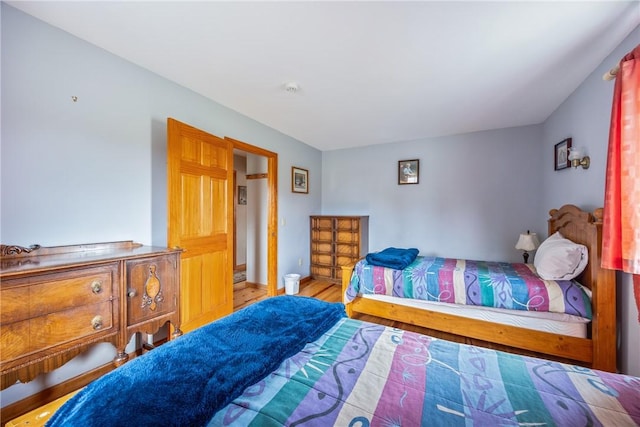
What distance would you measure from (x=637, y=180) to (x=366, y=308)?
2253 millimetres

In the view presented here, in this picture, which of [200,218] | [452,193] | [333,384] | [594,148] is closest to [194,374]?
[333,384]

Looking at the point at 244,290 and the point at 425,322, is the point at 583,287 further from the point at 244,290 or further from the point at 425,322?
the point at 244,290

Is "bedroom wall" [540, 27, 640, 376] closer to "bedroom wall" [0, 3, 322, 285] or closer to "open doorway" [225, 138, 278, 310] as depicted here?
"open doorway" [225, 138, 278, 310]

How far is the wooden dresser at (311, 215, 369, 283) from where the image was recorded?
414 centimetres

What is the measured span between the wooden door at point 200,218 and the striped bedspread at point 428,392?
1.62 meters

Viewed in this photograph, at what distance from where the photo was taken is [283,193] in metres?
3.91

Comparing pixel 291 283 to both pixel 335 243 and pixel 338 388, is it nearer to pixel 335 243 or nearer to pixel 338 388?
pixel 335 243

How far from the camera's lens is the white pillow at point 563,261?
202 centimetres

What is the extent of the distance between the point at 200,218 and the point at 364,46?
200 cm

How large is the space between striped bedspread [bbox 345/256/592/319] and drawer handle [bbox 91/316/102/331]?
6.96ft

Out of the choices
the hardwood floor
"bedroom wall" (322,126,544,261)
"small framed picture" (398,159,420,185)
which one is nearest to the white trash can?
the hardwood floor

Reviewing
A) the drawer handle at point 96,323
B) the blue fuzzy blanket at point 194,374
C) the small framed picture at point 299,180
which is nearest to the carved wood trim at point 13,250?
the drawer handle at point 96,323

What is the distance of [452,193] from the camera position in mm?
3920

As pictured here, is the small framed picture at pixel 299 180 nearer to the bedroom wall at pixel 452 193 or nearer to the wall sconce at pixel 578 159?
the bedroom wall at pixel 452 193
